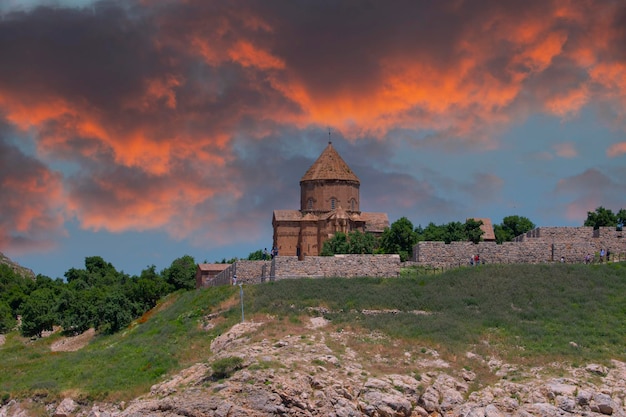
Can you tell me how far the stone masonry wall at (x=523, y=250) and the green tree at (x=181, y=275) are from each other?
26.4 m

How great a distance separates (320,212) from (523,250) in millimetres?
26601

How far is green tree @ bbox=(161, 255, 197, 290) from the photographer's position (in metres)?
94.9

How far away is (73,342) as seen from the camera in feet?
257

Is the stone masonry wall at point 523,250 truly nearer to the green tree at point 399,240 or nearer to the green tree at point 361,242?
the green tree at point 399,240

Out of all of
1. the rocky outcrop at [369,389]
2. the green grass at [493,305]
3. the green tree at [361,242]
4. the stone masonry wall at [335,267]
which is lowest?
the rocky outcrop at [369,389]

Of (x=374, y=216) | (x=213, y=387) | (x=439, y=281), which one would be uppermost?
(x=374, y=216)

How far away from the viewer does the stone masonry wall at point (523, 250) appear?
73188mm

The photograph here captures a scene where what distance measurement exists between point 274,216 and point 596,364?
4933 centimetres

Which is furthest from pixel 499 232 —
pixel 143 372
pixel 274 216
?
pixel 143 372

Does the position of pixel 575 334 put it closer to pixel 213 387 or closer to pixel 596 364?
pixel 596 364

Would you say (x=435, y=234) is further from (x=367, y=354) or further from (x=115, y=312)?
(x=367, y=354)

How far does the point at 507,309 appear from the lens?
60938mm

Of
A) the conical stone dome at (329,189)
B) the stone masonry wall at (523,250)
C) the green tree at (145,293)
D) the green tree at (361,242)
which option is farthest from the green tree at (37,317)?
the stone masonry wall at (523,250)

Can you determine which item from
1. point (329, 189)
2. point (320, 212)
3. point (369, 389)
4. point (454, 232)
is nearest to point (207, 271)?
point (320, 212)
